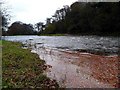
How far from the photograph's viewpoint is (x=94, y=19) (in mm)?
70938

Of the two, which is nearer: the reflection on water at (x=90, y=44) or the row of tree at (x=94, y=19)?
the reflection on water at (x=90, y=44)

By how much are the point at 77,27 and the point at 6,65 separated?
7363 cm

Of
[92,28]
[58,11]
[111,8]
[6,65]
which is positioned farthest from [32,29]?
[6,65]

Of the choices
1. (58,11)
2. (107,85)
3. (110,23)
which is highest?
(58,11)

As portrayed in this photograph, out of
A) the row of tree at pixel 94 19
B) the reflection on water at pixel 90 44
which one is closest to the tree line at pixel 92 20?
the row of tree at pixel 94 19

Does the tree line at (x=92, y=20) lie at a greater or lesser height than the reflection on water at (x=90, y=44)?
greater

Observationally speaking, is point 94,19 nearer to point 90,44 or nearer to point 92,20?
point 92,20

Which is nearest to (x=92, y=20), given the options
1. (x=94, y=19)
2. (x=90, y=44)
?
(x=94, y=19)

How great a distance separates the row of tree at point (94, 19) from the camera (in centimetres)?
6297

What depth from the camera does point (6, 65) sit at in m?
12.1

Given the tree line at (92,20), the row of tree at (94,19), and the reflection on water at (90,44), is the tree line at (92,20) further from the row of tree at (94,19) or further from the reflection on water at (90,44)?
the reflection on water at (90,44)

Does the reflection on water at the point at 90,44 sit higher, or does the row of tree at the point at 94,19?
the row of tree at the point at 94,19

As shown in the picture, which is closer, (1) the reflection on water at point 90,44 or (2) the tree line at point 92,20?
(1) the reflection on water at point 90,44

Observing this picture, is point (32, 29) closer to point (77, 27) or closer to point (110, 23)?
point (77, 27)
